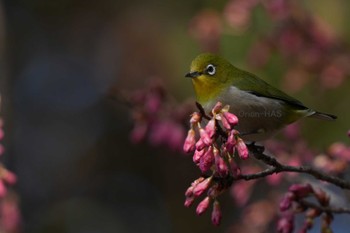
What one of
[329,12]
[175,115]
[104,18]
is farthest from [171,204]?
[175,115]

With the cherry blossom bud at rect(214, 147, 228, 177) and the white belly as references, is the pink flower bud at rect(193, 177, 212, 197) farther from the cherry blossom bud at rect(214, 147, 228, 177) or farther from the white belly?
the white belly

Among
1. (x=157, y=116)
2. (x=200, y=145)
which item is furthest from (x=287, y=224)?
(x=157, y=116)

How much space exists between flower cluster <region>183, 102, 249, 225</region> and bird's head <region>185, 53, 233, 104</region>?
3.53ft

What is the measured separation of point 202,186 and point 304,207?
596 millimetres

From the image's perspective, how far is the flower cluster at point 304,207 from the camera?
287cm

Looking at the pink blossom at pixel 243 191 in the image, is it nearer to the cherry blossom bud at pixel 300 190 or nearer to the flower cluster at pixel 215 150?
the cherry blossom bud at pixel 300 190

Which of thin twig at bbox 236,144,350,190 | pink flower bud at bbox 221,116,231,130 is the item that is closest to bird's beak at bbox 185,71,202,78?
thin twig at bbox 236,144,350,190

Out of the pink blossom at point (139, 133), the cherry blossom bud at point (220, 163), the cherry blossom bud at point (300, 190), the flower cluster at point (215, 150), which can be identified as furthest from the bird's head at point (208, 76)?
the cherry blossom bud at point (220, 163)

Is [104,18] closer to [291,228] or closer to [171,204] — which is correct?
[171,204]

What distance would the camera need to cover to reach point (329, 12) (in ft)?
19.2

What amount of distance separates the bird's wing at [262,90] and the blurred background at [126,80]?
1.61m

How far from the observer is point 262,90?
363 centimetres

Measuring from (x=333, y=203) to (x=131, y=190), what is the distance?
6.83m

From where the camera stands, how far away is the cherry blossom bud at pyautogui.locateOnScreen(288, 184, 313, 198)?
2.88 metres
